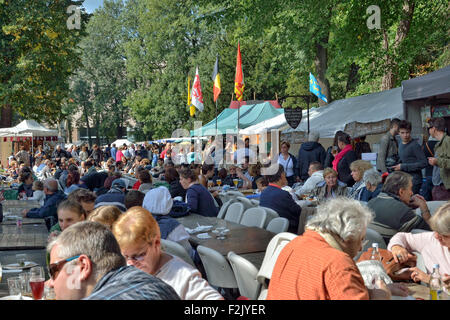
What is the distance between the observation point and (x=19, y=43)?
84.1ft

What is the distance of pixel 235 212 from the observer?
24.3ft

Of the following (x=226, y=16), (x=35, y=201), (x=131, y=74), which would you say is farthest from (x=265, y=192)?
(x=131, y=74)

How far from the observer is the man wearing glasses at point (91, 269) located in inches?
74.0

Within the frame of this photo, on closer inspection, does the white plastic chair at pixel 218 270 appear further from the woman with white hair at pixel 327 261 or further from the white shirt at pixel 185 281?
the woman with white hair at pixel 327 261

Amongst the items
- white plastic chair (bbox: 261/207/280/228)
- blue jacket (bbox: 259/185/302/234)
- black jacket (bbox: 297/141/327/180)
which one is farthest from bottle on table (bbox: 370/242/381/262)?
black jacket (bbox: 297/141/327/180)

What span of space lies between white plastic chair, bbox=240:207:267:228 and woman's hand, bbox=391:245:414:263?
2.43 m

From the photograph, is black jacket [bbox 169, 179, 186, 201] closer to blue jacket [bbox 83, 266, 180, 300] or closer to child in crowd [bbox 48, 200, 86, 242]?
child in crowd [bbox 48, 200, 86, 242]

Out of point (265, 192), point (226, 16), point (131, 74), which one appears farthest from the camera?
point (131, 74)

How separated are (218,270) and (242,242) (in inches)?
33.9

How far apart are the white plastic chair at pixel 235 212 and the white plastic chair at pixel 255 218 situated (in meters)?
0.42

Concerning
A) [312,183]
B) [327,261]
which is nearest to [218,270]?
[327,261]

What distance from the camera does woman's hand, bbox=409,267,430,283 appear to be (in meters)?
3.76
